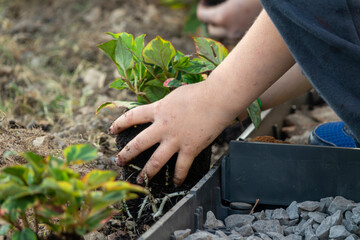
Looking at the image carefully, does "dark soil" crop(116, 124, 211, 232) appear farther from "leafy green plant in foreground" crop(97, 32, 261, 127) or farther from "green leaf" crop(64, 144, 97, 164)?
"green leaf" crop(64, 144, 97, 164)

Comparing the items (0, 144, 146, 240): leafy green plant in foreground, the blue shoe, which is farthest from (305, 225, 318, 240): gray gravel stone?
(0, 144, 146, 240): leafy green plant in foreground

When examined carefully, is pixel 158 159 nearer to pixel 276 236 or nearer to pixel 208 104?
pixel 208 104

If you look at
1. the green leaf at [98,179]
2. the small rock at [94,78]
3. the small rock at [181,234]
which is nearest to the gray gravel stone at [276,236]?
the small rock at [181,234]

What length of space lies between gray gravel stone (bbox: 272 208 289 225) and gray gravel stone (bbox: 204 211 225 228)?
0.50 feet

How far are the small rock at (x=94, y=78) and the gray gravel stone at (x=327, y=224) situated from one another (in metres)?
1.66

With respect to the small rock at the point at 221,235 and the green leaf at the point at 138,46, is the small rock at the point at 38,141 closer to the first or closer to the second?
the green leaf at the point at 138,46

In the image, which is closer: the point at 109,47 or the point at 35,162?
the point at 35,162

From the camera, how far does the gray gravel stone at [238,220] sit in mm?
1259

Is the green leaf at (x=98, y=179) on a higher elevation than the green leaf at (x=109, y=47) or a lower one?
lower

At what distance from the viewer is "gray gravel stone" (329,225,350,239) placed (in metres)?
1.13

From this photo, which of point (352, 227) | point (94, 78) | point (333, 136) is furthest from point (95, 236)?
point (94, 78)

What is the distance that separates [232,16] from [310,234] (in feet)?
5.27

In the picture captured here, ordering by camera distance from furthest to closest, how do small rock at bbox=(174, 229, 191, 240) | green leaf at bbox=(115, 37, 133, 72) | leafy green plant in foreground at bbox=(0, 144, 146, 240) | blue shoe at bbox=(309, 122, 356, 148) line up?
blue shoe at bbox=(309, 122, 356, 148) < green leaf at bbox=(115, 37, 133, 72) < small rock at bbox=(174, 229, 191, 240) < leafy green plant in foreground at bbox=(0, 144, 146, 240)

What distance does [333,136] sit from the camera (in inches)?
63.4
